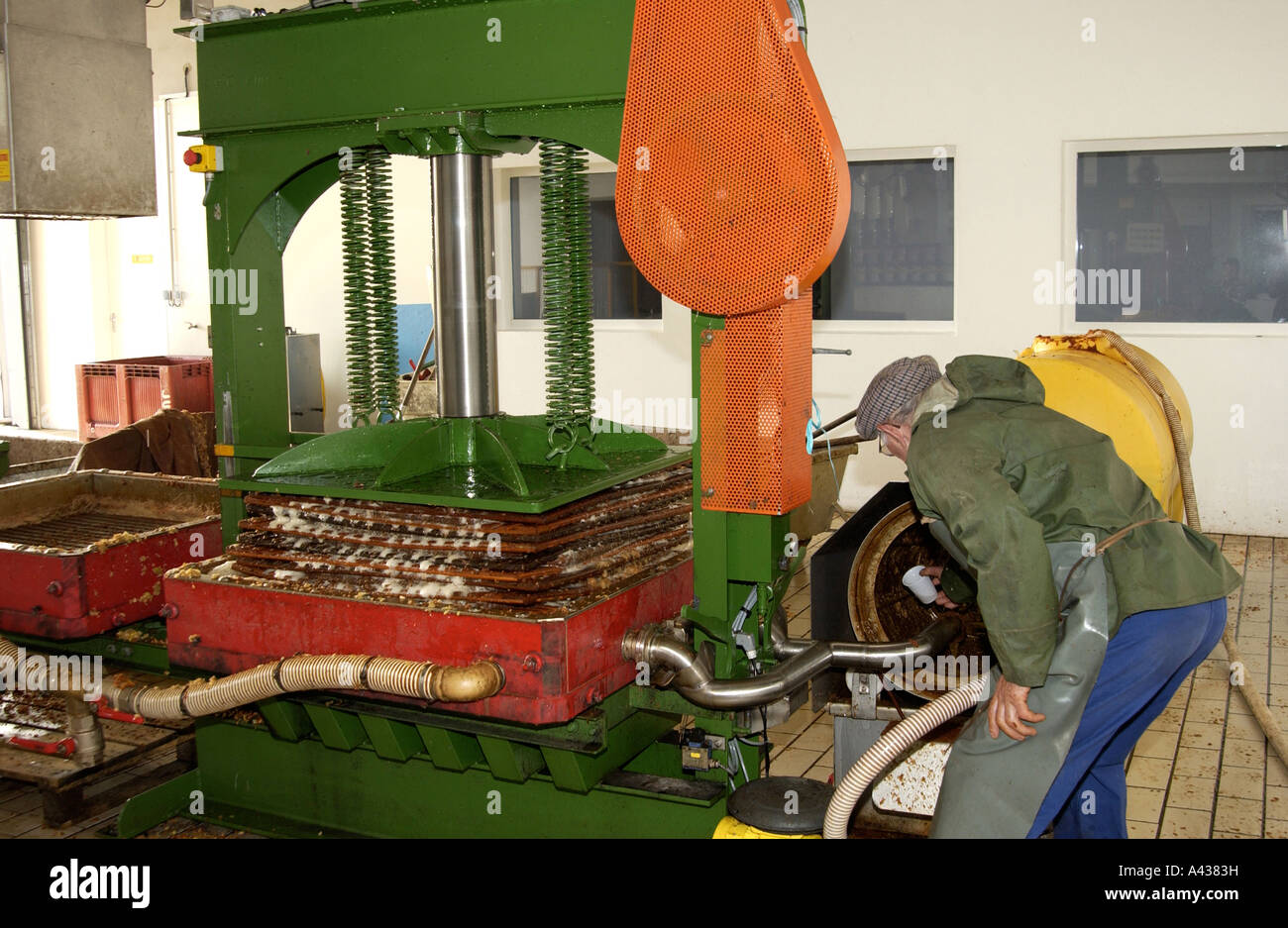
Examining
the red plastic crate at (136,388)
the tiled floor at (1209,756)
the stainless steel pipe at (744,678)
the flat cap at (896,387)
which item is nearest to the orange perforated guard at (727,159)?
the flat cap at (896,387)

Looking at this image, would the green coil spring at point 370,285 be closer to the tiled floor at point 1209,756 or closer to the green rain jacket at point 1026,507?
the green rain jacket at point 1026,507

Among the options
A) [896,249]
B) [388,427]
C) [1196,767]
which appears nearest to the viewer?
[388,427]

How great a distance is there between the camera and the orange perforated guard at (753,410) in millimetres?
2777

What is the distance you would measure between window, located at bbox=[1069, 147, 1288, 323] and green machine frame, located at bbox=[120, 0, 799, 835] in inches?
211

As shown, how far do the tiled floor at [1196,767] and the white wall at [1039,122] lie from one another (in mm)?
2175

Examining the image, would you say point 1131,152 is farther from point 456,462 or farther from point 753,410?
point 456,462

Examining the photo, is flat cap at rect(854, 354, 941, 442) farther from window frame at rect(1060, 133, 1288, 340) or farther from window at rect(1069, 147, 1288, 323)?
window at rect(1069, 147, 1288, 323)

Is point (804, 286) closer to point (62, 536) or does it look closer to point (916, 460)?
point (916, 460)

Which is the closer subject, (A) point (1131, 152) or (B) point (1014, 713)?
(B) point (1014, 713)

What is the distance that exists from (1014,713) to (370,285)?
219 cm

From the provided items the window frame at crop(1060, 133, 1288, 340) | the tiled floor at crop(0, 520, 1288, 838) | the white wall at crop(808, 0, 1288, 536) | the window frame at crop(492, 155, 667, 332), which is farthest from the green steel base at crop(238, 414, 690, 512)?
the window frame at crop(492, 155, 667, 332)

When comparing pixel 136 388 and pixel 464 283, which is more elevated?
pixel 464 283

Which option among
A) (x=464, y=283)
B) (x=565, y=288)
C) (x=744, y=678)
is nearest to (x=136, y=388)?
(x=464, y=283)

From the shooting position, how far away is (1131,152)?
7.44 meters
